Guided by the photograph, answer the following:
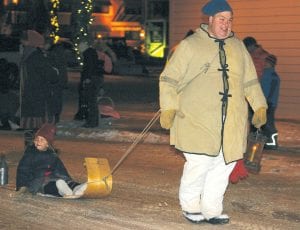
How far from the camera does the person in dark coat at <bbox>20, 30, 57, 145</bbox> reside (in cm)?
1004

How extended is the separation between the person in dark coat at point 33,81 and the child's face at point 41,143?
6.05 feet

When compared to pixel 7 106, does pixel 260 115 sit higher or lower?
higher

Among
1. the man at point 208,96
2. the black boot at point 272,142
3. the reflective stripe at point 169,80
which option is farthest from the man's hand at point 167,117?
the black boot at point 272,142

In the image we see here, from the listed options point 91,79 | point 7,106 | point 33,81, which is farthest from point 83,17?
point 33,81

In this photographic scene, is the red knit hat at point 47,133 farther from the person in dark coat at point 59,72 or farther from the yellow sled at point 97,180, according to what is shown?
the person in dark coat at point 59,72

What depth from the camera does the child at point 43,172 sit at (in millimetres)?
8031

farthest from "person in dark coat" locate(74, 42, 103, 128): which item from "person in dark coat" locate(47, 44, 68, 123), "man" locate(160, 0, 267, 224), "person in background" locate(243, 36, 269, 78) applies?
"man" locate(160, 0, 267, 224)

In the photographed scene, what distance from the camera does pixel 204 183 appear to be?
676 cm

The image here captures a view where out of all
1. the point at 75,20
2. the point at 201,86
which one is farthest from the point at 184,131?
the point at 75,20

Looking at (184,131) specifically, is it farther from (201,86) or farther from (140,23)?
(140,23)

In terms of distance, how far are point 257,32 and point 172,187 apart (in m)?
8.53

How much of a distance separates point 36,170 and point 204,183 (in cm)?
219

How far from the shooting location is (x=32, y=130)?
33.2ft

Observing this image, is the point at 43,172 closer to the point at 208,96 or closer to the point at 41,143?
the point at 41,143
